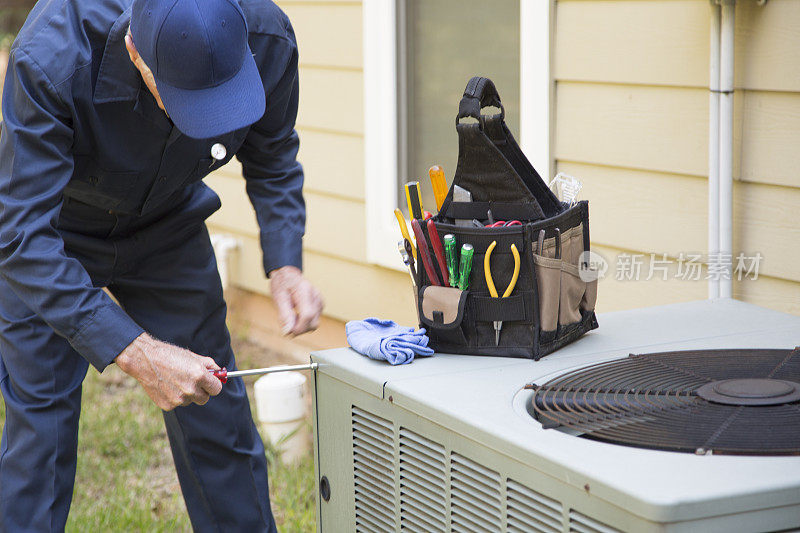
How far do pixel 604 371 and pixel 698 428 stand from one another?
1.02 feet

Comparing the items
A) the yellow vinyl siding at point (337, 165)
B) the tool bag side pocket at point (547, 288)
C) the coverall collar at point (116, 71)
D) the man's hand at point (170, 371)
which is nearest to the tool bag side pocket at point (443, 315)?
the tool bag side pocket at point (547, 288)

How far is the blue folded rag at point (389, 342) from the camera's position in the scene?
1728 mm

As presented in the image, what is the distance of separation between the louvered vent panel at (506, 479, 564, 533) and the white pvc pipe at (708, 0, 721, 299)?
4.59 feet

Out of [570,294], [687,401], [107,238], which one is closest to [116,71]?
[107,238]

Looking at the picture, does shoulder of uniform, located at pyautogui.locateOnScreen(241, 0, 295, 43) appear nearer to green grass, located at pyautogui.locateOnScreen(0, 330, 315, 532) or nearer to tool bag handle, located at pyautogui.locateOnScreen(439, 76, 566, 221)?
tool bag handle, located at pyautogui.locateOnScreen(439, 76, 566, 221)

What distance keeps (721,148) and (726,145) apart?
0.05 feet

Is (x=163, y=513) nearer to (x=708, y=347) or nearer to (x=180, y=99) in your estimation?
(x=180, y=99)

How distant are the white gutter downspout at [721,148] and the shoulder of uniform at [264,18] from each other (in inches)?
41.5

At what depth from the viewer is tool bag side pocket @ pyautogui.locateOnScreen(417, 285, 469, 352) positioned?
1.75m

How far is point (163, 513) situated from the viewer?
10.4ft

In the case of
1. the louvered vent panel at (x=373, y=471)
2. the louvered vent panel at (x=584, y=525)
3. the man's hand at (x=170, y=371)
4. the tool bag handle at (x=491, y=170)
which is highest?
the tool bag handle at (x=491, y=170)

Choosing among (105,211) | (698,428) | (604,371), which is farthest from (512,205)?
(105,211)

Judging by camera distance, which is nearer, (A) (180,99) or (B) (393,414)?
(B) (393,414)

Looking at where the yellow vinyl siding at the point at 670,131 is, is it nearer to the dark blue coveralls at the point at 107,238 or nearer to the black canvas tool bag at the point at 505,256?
the black canvas tool bag at the point at 505,256
